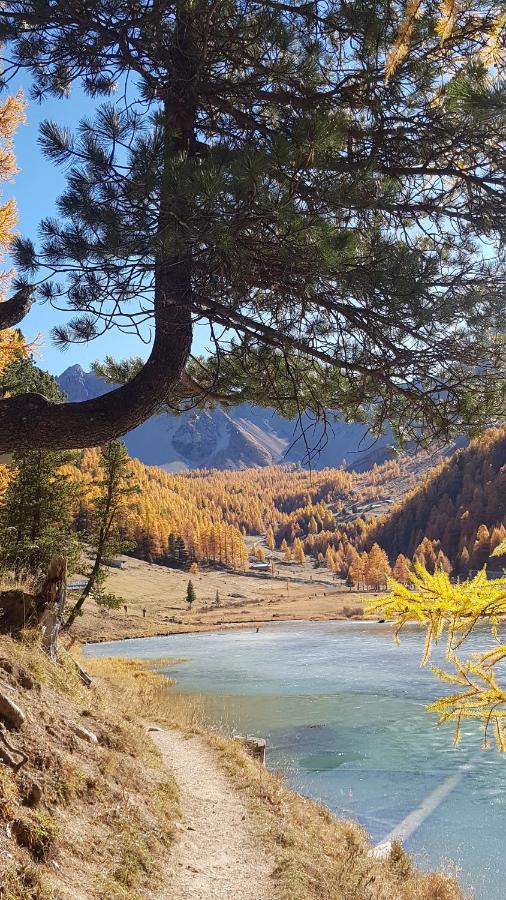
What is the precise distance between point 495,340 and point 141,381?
3547 millimetres

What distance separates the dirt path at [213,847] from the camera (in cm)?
687

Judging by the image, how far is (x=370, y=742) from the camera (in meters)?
19.1

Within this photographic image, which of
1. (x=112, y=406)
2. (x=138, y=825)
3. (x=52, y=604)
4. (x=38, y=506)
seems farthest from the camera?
(x=38, y=506)

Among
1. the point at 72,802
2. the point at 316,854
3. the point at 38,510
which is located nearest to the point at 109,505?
the point at 38,510

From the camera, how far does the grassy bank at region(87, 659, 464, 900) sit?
769cm

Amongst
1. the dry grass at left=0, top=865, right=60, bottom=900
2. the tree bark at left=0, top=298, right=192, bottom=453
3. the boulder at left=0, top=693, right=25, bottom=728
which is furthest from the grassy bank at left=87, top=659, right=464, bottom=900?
Result: the tree bark at left=0, top=298, right=192, bottom=453

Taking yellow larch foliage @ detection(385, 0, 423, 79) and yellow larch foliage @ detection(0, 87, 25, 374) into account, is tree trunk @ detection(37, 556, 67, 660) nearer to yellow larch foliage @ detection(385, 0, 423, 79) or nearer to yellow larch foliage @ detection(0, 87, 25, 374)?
yellow larch foliage @ detection(0, 87, 25, 374)

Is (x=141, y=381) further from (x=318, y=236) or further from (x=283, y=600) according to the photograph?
(x=283, y=600)

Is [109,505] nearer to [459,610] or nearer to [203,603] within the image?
[459,610]

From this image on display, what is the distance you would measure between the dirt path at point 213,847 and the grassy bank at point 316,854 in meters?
0.23

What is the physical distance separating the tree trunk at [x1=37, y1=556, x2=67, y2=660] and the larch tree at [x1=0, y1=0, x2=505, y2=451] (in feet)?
20.5

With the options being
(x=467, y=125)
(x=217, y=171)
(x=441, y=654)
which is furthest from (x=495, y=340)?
(x=441, y=654)

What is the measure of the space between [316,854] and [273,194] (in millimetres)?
9128

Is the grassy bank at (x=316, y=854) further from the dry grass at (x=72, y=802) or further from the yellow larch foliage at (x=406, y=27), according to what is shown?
the yellow larch foliage at (x=406, y=27)
